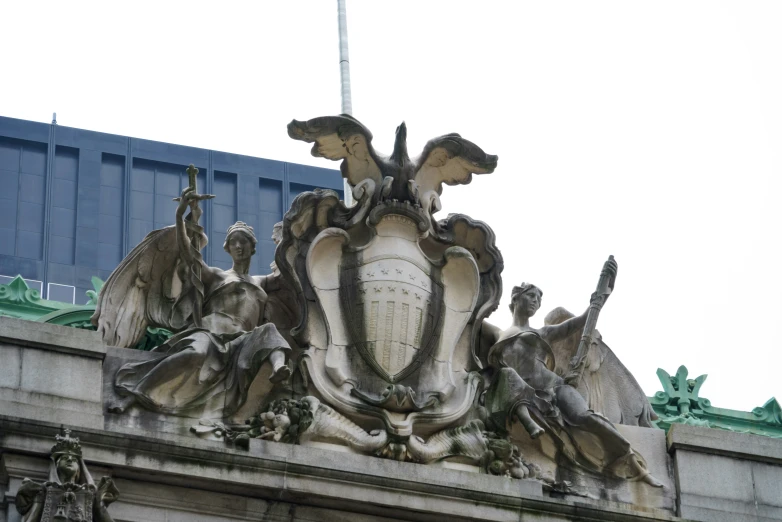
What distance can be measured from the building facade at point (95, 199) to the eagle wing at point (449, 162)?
15.7 m

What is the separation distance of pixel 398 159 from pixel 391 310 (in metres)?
2.04

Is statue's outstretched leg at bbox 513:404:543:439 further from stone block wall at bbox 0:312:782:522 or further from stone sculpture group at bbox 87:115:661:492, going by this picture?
stone block wall at bbox 0:312:782:522

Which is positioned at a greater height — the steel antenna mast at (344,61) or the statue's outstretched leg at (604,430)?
the steel antenna mast at (344,61)

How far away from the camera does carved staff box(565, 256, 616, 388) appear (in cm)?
2502

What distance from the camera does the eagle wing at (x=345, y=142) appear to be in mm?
25094

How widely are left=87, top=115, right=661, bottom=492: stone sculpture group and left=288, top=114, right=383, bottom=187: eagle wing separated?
0.02 m

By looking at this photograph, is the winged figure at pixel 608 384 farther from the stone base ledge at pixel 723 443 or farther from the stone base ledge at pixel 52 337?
the stone base ledge at pixel 52 337

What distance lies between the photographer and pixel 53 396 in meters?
22.5

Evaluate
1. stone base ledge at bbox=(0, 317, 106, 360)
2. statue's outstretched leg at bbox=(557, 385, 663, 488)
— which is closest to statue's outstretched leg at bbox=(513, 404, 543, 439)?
statue's outstretched leg at bbox=(557, 385, 663, 488)

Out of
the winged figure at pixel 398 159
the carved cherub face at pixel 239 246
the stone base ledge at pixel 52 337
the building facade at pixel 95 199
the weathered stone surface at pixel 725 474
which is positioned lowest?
the weathered stone surface at pixel 725 474

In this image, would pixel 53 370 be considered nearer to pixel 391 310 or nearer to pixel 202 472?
pixel 202 472

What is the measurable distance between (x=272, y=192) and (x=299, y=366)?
20412 mm

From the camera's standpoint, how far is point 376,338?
2412 cm

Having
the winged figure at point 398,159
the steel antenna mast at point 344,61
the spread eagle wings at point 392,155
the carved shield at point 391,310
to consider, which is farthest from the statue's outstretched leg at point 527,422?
the steel antenna mast at point 344,61
